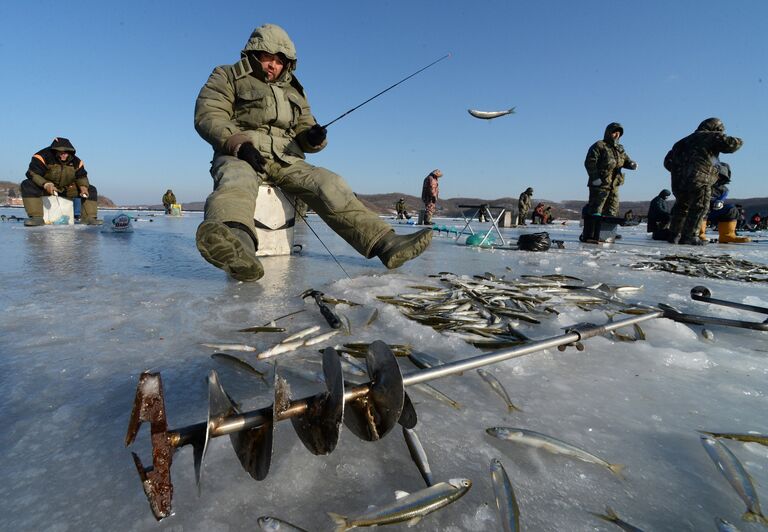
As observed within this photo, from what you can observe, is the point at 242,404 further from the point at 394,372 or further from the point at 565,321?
the point at 565,321

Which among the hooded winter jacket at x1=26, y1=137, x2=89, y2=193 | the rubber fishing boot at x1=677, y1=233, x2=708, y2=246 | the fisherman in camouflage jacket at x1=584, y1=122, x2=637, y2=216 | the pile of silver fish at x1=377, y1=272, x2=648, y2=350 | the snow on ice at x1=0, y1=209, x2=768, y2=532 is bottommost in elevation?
the snow on ice at x1=0, y1=209, x2=768, y2=532

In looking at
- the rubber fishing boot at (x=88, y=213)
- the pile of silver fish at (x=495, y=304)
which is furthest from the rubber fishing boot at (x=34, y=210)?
the pile of silver fish at (x=495, y=304)

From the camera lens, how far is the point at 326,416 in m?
0.98

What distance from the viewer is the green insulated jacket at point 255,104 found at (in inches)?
161

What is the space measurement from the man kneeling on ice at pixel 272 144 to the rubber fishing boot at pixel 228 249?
1.16ft

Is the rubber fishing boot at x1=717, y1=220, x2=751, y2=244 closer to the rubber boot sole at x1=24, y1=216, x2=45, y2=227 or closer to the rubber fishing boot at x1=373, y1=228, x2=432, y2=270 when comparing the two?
the rubber fishing boot at x1=373, y1=228, x2=432, y2=270

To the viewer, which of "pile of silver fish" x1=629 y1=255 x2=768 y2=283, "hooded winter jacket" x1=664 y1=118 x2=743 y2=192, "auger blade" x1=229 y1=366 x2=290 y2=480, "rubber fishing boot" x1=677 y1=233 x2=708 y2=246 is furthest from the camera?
A: "rubber fishing boot" x1=677 y1=233 x2=708 y2=246

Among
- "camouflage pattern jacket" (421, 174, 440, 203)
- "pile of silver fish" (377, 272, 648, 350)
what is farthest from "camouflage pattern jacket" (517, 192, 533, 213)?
"pile of silver fish" (377, 272, 648, 350)

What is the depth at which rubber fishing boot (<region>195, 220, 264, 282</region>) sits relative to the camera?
9.55 ft

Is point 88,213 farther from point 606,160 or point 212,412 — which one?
point 606,160

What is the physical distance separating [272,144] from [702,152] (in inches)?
451

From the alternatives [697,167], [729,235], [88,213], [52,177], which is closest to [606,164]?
[697,167]

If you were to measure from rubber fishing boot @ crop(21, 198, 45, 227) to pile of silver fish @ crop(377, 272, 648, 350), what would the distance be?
12.3 meters

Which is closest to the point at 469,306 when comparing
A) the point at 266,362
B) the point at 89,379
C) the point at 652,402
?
the point at 652,402
